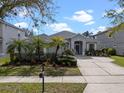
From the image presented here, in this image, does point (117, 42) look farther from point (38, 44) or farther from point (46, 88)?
point (46, 88)

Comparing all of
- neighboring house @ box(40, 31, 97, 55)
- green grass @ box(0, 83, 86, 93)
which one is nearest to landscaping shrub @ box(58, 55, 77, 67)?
green grass @ box(0, 83, 86, 93)

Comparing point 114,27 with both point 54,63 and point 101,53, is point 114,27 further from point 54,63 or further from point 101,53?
point 101,53

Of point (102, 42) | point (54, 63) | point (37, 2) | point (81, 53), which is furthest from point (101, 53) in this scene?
point (37, 2)

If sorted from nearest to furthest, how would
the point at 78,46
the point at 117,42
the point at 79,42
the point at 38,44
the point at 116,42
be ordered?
1. the point at 38,44
2. the point at 79,42
3. the point at 78,46
4. the point at 117,42
5. the point at 116,42

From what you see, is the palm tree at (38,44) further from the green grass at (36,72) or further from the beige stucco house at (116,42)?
the beige stucco house at (116,42)

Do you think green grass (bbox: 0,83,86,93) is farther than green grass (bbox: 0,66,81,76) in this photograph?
No

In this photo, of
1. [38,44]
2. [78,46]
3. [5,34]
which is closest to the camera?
[38,44]

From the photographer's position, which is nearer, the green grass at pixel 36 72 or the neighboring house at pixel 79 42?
the green grass at pixel 36 72

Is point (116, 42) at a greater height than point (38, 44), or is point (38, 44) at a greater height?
point (116, 42)

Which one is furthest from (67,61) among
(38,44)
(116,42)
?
(116,42)

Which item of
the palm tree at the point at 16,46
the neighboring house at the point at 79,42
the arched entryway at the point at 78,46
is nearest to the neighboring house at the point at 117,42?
the neighboring house at the point at 79,42

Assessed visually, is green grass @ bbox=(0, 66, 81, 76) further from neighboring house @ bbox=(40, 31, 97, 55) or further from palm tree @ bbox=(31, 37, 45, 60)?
neighboring house @ bbox=(40, 31, 97, 55)

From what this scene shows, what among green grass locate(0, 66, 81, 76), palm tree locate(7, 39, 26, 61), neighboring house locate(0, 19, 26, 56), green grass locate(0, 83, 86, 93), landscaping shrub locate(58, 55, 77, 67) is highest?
neighboring house locate(0, 19, 26, 56)

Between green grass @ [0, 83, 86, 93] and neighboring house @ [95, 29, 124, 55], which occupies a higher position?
neighboring house @ [95, 29, 124, 55]
